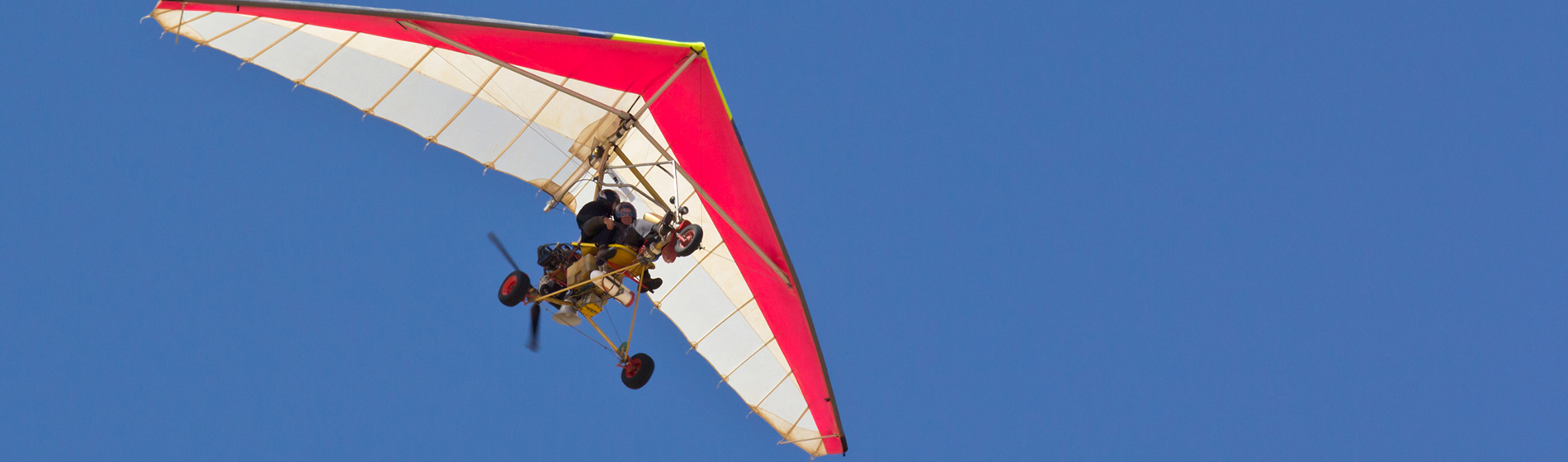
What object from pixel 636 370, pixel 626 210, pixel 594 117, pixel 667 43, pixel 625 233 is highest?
pixel 594 117

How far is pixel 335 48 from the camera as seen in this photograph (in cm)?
1761

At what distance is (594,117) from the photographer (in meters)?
18.3

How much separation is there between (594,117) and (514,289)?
336 centimetres

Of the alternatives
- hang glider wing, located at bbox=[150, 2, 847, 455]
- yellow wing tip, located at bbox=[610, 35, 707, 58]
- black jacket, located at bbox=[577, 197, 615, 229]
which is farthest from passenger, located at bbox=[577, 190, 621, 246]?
yellow wing tip, located at bbox=[610, 35, 707, 58]

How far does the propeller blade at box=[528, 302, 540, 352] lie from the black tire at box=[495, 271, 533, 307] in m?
0.63

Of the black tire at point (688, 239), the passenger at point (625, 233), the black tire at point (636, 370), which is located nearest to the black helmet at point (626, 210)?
the passenger at point (625, 233)

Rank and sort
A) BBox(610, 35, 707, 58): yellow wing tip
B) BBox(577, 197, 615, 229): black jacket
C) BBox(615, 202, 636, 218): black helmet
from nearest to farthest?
BBox(610, 35, 707, 58): yellow wing tip < BBox(615, 202, 636, 218): black helmet < BBox(577, 197, 615, 229): black jacket

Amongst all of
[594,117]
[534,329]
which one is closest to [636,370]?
[534,329]

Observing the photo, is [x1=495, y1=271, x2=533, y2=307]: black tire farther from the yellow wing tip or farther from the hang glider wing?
the yellow wing tip

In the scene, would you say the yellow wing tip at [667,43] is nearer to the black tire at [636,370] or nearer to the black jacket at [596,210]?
the black jacket at [596,210]

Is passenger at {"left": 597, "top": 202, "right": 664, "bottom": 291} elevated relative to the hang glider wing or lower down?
lower down

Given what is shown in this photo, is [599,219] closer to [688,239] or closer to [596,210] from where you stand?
[596,210]

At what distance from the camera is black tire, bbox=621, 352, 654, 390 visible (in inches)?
663

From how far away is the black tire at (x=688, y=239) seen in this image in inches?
616
